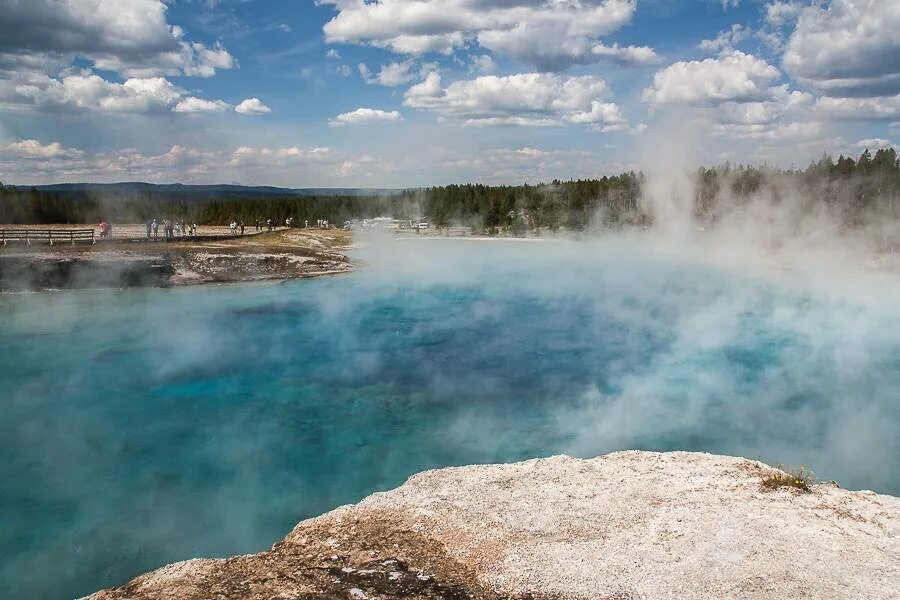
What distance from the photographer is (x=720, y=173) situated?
54219mm

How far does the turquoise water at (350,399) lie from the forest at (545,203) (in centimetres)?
2123

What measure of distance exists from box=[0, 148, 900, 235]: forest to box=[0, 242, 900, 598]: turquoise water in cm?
2123

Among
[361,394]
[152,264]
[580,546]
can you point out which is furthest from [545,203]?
[580,546]

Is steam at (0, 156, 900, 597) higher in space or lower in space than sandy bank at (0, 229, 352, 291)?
lower

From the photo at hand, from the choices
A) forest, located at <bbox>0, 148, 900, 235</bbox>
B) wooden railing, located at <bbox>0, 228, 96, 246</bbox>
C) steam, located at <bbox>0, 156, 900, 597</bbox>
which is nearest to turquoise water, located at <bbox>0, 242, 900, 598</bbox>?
steam, located at <bbox>0, 156, 900, 597</bbox>

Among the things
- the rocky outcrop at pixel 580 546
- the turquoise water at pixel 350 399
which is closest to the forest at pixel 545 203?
the turquoise water at pixel 350 399

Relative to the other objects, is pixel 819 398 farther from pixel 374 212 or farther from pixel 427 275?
pixel 374 212

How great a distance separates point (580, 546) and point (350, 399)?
8.21m

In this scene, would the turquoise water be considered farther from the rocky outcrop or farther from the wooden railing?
the wooden railing

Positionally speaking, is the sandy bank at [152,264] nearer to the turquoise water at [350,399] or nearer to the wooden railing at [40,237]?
the wooden railing at [40,237]

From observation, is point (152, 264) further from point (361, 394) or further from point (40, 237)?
point (361, 394)

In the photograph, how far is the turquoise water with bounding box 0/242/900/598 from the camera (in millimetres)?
9398

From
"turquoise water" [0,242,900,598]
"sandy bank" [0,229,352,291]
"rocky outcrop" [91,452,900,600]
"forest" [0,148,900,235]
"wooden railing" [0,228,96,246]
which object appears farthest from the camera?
"forest" [0,148,900,235]

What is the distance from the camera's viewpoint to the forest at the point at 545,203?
1700 inches
